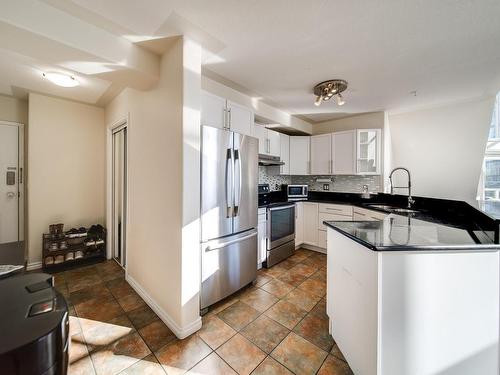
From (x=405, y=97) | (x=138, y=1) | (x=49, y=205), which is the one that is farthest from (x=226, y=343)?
(x=405, y=97)

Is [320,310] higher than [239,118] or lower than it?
lower

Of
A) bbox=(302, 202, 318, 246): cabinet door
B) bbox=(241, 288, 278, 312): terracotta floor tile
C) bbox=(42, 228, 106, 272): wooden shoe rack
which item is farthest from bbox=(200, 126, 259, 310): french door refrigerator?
bbox=(42, 228, 106, 272): wooden shoe rack

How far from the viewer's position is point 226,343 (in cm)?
162

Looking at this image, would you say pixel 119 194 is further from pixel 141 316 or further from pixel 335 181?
pixel 335 181

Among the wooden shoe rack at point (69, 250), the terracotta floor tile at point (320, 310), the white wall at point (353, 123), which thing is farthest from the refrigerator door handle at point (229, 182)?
the white wall at point (353, 123)

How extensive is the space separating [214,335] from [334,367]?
935 millimetres

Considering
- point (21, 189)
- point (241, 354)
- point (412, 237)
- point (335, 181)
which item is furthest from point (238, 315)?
point (21, 189)

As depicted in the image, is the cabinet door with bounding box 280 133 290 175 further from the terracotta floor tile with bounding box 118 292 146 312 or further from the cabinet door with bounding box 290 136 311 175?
the terracotta floor tile with bounding box 118 292 146 312

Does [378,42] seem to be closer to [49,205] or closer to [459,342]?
[459,342]

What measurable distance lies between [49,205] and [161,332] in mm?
2694

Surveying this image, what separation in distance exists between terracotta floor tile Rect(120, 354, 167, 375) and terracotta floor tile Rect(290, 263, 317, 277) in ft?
6.32

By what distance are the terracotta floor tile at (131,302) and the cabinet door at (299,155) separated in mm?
3056

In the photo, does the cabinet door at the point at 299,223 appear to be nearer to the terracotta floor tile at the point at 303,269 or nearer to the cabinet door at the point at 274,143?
the terracotta floor tile at the point at 303,269

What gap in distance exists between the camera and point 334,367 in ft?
4.66
